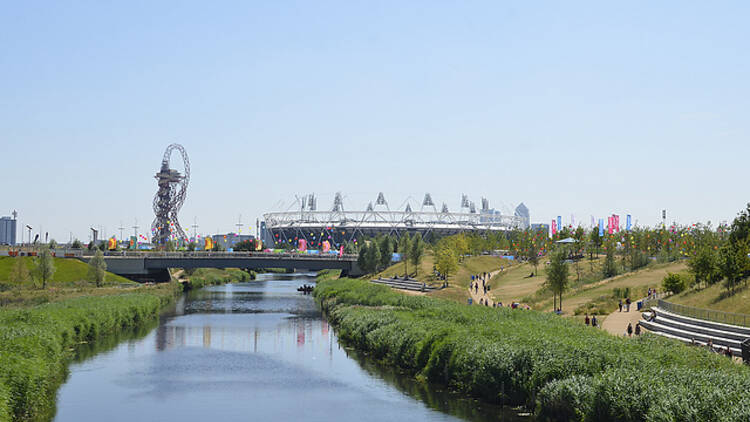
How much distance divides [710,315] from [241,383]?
30864 mm

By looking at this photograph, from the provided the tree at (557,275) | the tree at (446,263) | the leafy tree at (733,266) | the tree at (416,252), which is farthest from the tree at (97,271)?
the leafy tree at (733,266)

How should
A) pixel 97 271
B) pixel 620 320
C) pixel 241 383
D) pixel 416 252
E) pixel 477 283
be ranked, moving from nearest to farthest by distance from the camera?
pixel 241 383
pixel 620 320
pixel 97 271
pixel 477 283
pixel 416 252

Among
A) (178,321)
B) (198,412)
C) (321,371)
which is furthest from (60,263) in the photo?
(198,412)

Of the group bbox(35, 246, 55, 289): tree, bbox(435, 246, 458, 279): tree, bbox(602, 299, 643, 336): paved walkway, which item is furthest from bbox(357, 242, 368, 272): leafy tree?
bbox(602, 299, 643, 336): paved walkway

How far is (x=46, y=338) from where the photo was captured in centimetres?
4681

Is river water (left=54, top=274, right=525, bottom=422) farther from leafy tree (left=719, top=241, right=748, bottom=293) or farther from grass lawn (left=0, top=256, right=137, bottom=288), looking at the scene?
grass lawn (left=0, top=256, right=137, bottom=288)

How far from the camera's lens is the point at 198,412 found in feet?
124

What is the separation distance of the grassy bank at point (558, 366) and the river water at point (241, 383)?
5.20ft

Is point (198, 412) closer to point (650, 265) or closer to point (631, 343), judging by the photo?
point (631, 343)

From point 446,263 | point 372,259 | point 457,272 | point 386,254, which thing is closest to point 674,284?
point 446,263

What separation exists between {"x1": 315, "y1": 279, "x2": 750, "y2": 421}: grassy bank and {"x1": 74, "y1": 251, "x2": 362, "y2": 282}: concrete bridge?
64934mm

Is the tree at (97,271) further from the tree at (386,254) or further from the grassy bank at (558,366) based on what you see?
the grassy bank at (558,366)

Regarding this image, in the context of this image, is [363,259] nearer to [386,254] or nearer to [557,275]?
[386,254]

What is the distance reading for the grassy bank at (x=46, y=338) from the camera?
110 feet
